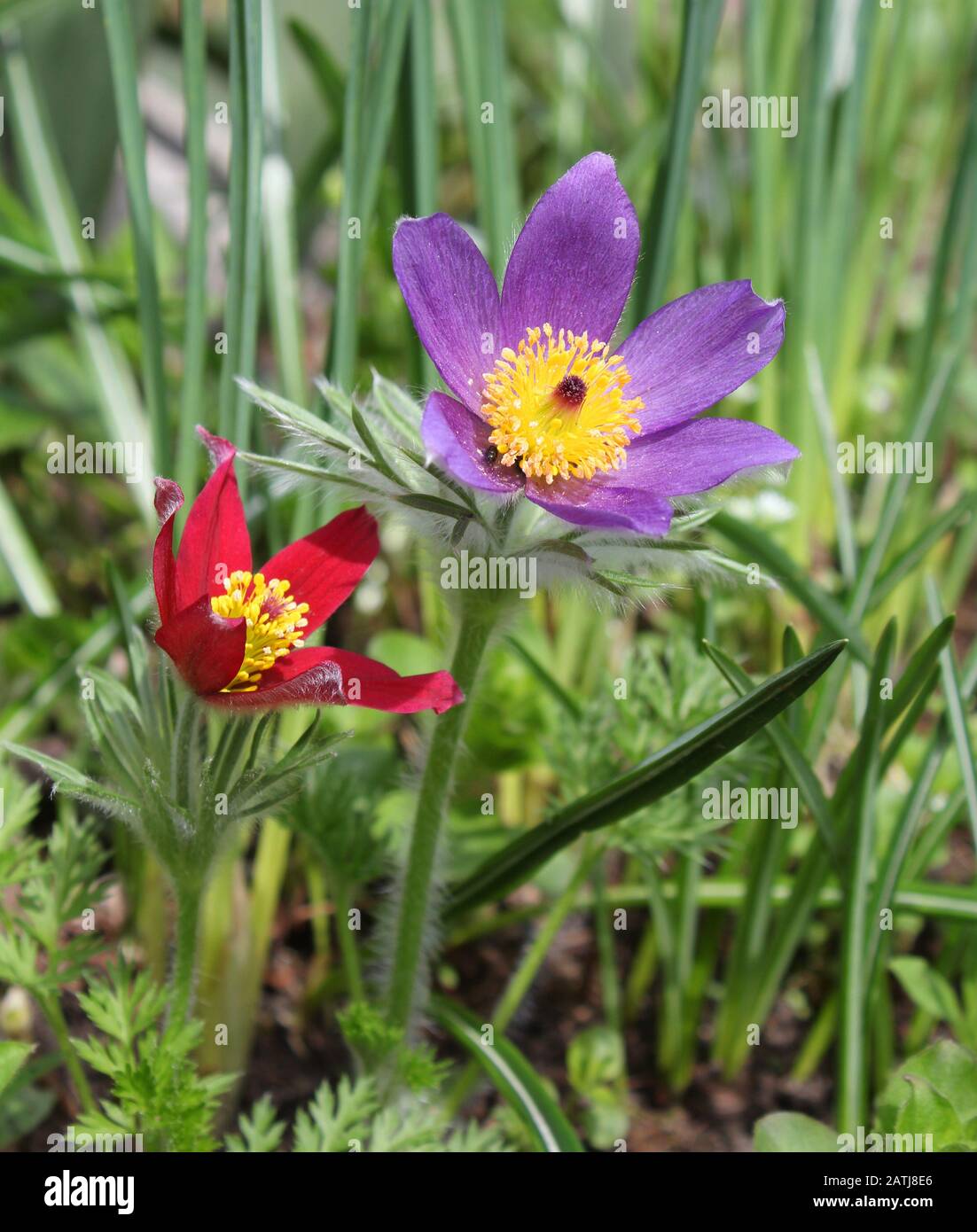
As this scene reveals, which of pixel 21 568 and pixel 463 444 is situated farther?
pixel 21 568

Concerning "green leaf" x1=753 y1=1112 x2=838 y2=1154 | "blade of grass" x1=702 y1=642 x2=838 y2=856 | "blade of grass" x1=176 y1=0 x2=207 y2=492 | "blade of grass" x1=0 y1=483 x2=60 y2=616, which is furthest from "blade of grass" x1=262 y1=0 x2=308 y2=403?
"green leaf" x1=753 y1=1112 x2=838 y2=1154

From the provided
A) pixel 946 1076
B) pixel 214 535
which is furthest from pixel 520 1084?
pixel 214 535

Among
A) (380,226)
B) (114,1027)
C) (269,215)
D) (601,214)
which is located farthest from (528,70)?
(114,1027)

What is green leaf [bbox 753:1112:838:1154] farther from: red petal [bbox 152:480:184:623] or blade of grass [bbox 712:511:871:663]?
red petal [bbox 152:480:184:623]

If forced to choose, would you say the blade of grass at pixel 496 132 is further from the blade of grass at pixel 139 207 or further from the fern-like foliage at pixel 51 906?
the fern-like foliage at pixel 51 906

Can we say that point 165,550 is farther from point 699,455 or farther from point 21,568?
point 21,568

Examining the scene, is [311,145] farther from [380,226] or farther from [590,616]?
[590,616]

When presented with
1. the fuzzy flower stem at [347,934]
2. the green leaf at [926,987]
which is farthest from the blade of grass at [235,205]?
the green leaf at [926,987]
